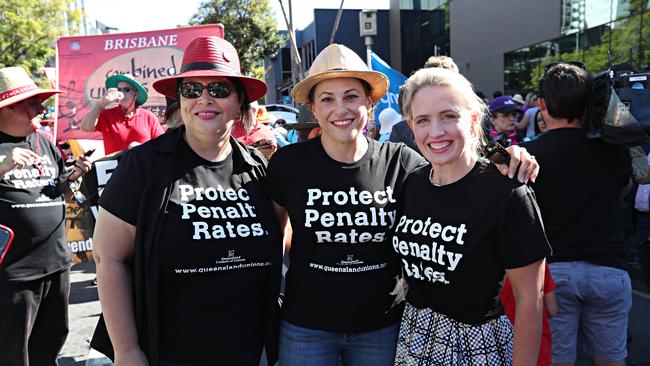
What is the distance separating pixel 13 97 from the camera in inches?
119

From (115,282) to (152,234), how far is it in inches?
9.3

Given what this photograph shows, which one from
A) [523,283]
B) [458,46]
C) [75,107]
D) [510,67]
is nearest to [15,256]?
[523,283]

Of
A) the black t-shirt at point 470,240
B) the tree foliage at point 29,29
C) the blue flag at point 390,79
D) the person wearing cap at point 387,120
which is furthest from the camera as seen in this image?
the tree foliage at point 29,29

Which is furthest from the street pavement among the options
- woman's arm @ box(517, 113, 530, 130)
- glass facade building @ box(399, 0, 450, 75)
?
glass facade building @ box(399, 0, 450, 75)

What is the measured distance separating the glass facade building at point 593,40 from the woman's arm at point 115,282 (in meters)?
11.6

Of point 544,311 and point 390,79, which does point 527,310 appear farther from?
point 390,79

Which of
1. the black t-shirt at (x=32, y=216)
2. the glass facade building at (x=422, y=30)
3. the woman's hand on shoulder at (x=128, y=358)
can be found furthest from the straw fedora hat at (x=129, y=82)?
the glass facade building at (x=422, y=30)

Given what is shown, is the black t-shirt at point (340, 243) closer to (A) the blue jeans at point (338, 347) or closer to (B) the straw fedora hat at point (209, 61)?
(A) the blue jeans at point (338, 347)

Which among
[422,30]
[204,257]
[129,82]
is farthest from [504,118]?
[422,30]

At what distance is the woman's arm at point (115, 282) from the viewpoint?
1916 mm

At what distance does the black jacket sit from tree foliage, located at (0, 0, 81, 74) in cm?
2182

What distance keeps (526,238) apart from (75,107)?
6127mm

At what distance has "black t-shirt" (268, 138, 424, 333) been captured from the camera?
214 centimetres

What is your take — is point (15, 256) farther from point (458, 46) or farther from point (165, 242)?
point (458, 46)
